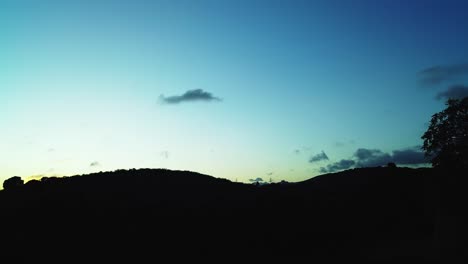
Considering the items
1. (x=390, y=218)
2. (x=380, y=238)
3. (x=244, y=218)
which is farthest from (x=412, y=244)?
(x=244, y=218)

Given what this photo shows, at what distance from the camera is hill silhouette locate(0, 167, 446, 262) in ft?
94.1

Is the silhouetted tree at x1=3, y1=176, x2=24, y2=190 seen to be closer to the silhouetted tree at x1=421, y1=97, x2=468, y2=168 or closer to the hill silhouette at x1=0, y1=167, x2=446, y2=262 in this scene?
the hill silhouette at x1=0, y1=167, x2=446, y2=262

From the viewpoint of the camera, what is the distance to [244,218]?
114 feet

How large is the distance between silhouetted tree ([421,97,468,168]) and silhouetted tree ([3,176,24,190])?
1986 inches

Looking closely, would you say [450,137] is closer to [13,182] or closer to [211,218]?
[211,218]

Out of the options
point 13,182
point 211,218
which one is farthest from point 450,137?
point 13,182

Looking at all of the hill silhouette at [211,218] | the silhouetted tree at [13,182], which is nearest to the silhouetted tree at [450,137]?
the hill silhouette at [211,218]

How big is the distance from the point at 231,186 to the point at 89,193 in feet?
52.5

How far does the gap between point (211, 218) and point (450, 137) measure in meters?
29.7

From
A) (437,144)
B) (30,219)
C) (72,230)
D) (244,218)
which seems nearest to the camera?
(72,230)

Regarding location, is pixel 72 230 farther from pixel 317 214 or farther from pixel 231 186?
pixel 317 214

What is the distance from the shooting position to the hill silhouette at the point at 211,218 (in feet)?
→ 94.1

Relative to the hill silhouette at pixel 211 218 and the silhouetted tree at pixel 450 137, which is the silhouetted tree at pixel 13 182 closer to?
the hill silhouette at pixel 211 218

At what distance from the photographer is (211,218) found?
3428cm
